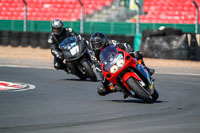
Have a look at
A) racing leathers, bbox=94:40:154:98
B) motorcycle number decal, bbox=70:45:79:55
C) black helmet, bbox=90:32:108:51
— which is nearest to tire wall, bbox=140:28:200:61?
motorcycle number decal, bbox=70:45:79:55

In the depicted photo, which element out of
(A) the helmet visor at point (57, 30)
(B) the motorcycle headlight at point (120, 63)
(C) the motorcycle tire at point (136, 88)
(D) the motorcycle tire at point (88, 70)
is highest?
(A) the helmet visor at point (57, 30)

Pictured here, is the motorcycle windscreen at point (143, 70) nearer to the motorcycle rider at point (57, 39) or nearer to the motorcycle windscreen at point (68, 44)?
the motorcycle windscreen at point (68, 44)

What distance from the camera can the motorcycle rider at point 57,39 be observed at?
1330 cm

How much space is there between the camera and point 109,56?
8.64 metres

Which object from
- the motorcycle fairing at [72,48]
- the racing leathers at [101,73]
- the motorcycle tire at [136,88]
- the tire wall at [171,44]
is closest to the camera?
the motorcycle tire at [136,88]

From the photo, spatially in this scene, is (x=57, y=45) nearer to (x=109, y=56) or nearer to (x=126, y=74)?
(x=109, y=56)

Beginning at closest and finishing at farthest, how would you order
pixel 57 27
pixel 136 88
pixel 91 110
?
1. pixel 91 110
2. pixel 136 88
3. pixel 57 27

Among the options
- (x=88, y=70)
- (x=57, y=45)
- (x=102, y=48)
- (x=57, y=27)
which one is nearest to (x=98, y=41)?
(x=102, y=48)

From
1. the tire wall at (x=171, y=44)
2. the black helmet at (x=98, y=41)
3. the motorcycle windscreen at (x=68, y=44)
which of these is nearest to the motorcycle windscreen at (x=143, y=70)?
the black helmet at (x=98, y=41)

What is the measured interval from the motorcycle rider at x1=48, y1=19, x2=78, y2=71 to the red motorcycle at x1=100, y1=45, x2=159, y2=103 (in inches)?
180

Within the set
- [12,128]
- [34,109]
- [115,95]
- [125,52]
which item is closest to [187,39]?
[115,95]

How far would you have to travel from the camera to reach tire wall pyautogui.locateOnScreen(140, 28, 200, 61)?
735 inches

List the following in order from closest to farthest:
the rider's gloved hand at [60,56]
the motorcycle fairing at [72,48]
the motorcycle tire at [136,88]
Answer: the motorcycle tire at [136,88] → the motorcycle fairing at [72,48] → the rider's gloved hand at [60,56]

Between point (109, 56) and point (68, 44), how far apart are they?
4275 mm
